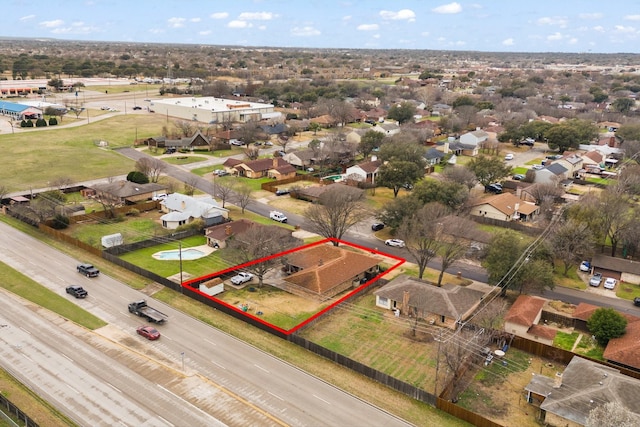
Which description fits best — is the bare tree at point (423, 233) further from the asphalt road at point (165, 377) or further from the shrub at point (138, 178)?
the shrub at point (138, 178)

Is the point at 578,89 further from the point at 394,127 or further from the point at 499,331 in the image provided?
the point at 499,331

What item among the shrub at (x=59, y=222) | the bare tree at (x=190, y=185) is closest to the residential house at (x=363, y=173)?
the bare tree at (x=190, y=185)

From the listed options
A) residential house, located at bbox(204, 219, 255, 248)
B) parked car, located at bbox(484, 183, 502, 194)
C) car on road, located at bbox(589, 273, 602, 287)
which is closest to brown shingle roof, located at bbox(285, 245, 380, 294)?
residential house, located at bbox(204, 219, 255, 248)

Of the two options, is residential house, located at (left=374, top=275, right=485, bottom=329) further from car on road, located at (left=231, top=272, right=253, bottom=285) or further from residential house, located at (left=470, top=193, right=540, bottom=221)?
residential house, located at (left=470, top=193, right=540, bottom=221)

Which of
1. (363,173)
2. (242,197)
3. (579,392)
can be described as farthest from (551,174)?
(579,392)

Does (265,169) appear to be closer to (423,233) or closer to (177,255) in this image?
(177,255)

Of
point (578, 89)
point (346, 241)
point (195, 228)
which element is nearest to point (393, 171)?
point (346, 241)
